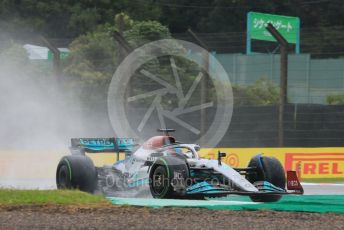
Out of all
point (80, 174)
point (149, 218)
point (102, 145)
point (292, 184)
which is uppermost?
point (102, 145)

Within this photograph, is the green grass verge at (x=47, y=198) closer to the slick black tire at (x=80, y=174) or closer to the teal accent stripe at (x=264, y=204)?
the teal accent stripe at (x=264, y=204)

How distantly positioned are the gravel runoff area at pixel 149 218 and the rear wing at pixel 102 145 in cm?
443

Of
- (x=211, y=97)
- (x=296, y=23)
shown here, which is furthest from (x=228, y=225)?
(x=296, y=23)

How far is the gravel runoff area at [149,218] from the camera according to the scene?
34.6ft

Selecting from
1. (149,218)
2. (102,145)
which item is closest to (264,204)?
(149,218)

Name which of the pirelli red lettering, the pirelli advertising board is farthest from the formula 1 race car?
the pirelli red lettering

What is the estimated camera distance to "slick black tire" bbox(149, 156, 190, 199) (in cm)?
1445

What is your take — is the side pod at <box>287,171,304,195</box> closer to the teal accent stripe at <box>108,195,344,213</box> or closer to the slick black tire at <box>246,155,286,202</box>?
the teal accent stripe at <box>108,195,344,213</box>

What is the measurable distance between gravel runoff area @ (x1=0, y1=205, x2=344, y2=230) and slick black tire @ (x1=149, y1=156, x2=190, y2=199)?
5.98 ft

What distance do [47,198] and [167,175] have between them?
7.39 ft

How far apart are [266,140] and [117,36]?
585 cm

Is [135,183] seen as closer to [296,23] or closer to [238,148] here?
[238,148]

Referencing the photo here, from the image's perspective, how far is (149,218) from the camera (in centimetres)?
1138

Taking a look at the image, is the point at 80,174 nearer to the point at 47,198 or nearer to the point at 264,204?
the point at 47,198
